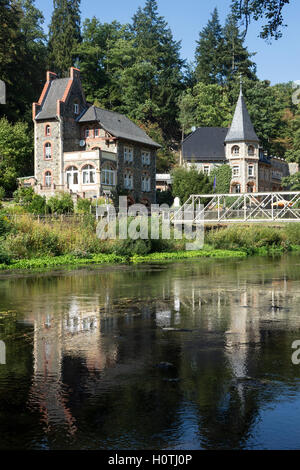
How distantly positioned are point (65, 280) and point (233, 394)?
55.1 ft

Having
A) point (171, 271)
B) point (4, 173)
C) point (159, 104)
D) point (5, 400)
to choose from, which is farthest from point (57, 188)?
point (5, 400)

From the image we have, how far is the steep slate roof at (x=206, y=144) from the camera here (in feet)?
255

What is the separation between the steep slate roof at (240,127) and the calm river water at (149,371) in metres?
60.0

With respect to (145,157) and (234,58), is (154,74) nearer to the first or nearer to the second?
(234,58)

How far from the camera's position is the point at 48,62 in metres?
78.9

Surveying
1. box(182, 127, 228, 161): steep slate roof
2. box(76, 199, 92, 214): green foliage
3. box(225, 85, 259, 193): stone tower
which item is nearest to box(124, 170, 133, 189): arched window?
box(76, 199, 92, 214): green foliage

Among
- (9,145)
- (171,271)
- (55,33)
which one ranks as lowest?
(171,271)

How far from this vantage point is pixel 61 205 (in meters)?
47.5

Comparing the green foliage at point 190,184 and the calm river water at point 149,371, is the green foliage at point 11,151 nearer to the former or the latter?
the green foliage at point 190,184

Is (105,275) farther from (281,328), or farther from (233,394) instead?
(233,394)

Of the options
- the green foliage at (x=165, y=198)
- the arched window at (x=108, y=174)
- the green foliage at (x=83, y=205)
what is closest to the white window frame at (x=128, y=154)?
the arched window at (x=108, y=174)

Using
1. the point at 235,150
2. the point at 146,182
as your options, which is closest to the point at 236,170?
the point at 235,150

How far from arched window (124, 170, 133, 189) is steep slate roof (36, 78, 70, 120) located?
397 inches

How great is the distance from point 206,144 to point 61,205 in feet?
120
